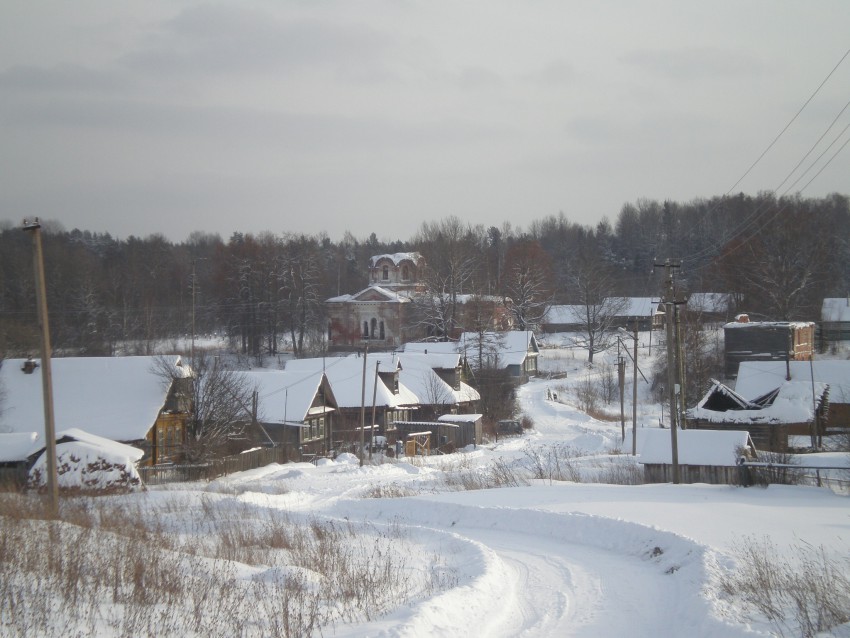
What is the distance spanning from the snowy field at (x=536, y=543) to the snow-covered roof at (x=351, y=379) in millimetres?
16372

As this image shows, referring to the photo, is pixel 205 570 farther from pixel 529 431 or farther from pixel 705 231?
pixel 705 231

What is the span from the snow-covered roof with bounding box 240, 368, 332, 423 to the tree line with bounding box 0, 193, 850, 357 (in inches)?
326

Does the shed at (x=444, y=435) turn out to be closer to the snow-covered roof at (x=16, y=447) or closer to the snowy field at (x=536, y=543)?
the snowy field at (x=536, y=543)

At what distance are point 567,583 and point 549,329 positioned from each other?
2789 inches

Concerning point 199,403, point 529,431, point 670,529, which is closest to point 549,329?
point 529,431

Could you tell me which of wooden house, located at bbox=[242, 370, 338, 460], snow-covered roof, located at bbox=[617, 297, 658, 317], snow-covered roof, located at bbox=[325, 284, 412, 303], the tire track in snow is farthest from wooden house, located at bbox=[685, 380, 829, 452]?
snow-covered roof, located at bbox=[325, 284, 412, 303]

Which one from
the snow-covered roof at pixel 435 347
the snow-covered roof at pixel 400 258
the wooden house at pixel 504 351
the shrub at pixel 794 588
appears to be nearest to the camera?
the shrub at pixel 794 588

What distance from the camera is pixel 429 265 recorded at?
74.7m

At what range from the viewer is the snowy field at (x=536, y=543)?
27.9 feet

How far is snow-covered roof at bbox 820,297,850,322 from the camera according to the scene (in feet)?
207

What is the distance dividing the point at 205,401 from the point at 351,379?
12630 millimetres

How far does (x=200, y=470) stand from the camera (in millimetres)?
31062

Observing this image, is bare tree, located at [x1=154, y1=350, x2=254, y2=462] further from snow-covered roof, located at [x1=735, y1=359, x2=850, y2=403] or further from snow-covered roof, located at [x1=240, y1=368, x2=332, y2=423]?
snow-covered roof, located at [x1=735, y1=359, x2=850, y2=403]

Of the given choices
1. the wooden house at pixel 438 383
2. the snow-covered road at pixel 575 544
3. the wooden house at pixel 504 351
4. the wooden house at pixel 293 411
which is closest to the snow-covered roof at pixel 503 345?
the wooden house at pixel 504 351
